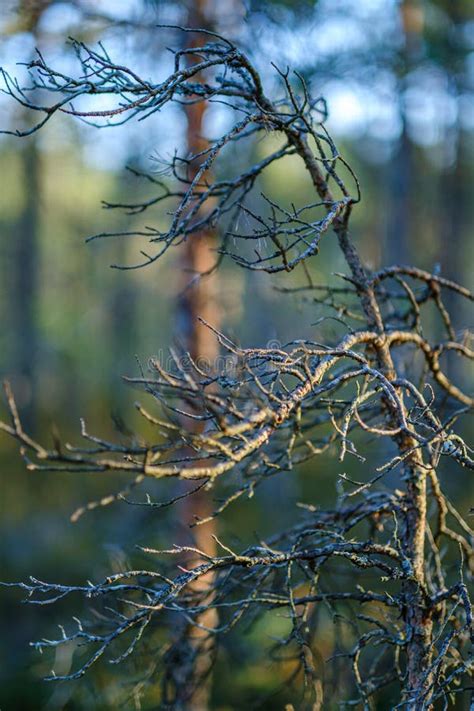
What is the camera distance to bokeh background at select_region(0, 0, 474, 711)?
21.4 feet

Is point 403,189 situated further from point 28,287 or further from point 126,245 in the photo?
point 126,245

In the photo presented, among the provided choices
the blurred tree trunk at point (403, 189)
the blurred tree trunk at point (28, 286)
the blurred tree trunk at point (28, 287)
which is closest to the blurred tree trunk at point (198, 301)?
the blurred tree trunk at point (403, 189)

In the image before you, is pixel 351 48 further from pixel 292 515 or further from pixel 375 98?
pixel 292 515

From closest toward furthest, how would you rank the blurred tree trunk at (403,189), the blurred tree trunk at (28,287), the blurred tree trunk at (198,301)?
the blurred tree trunk at (198,301)
the blurred tree trunk at (403,189)
the blurred tree trunk at (28,287)

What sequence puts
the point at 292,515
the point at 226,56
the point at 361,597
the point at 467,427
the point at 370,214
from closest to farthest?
1. the point at 226,56
2. the point at 361,597
3. the point at 292,515
4. the point at 467,427
5. the point at 370,214

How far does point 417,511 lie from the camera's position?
3131 millimetres

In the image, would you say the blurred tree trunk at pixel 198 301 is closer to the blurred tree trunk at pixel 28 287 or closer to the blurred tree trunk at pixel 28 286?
the blurred tree trunk at pixel 28 287

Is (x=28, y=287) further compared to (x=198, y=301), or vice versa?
(x=28, y=287)

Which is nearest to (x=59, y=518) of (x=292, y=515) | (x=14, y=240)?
(x=292, y=515)

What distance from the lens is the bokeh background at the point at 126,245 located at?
6.54 metres

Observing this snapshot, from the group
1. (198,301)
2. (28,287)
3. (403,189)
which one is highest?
(403,189)

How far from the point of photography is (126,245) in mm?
22281

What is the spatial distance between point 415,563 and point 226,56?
7.68ft

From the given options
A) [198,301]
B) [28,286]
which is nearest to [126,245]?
[28,286]
